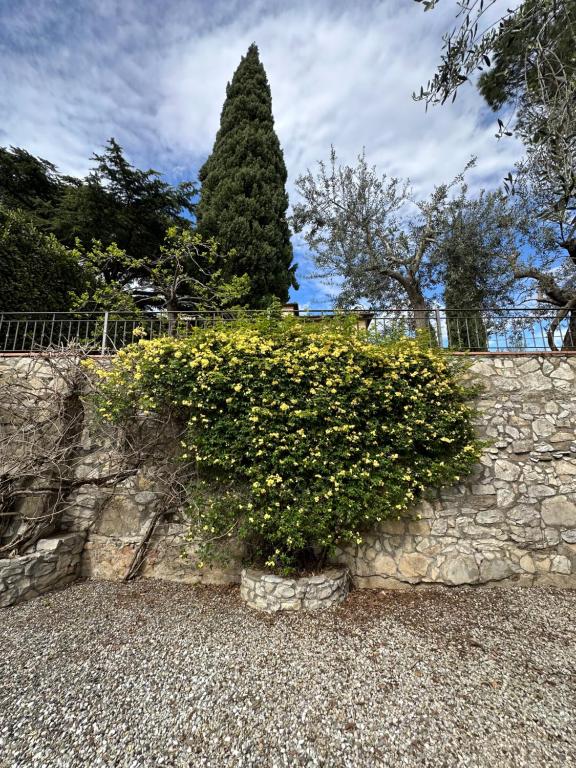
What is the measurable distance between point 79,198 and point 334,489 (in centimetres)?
1179

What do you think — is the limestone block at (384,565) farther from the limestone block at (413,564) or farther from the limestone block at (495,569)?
the limestone block at (495,569)

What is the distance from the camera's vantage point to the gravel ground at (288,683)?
5.94 ft

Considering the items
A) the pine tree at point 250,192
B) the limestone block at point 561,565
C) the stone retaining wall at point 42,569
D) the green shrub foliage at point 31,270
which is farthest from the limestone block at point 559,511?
the green shrub foliage at point 31,270

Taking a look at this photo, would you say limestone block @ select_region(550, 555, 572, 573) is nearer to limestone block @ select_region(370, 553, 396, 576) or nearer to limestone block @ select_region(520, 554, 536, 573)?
limestone block @ select_region(520, 554, 536, 573)

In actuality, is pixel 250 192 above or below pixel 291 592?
above

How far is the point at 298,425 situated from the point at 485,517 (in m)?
2.55

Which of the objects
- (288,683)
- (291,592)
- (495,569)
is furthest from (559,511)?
(288,683)

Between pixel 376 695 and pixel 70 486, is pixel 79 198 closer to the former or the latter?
pixel 70 486

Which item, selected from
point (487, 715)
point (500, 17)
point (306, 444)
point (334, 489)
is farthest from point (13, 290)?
point (487, 715)

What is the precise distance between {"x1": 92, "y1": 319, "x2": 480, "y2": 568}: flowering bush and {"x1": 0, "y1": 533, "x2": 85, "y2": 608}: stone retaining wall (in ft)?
5.36

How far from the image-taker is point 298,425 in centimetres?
342

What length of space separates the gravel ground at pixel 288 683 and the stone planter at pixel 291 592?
0.13 m

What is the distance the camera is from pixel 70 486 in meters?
4.14

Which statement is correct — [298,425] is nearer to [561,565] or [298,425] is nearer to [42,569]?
[42,569]
